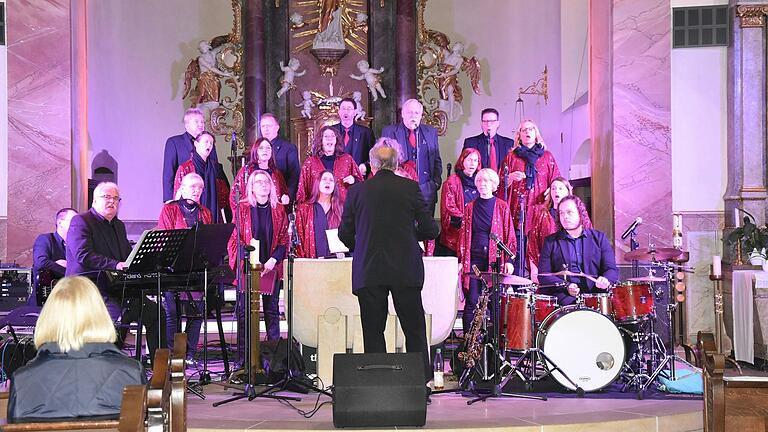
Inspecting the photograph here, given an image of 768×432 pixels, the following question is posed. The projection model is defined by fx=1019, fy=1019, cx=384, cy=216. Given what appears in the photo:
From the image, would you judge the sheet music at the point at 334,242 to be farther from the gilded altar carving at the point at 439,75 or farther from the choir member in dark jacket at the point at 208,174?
the gilded altar carving at the point at 439,75

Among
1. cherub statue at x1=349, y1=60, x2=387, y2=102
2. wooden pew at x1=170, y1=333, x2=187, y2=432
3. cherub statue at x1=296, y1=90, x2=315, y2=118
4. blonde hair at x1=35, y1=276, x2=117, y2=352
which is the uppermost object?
cherub statue at x1=349, y1=60, x2=387, y2=102

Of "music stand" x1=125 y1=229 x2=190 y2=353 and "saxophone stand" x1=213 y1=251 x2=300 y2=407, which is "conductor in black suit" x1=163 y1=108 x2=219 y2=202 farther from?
"music stand" x1=125 y1=229 x2=190 y2=353

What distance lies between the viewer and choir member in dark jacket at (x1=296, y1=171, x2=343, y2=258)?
8961mm

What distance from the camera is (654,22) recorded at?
35.4 ft

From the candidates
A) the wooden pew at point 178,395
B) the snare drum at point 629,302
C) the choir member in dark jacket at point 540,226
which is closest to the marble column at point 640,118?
the choir member in dark jacket at point 540,226

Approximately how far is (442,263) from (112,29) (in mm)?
8715

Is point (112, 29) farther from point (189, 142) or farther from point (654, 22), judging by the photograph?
point (654, 22)

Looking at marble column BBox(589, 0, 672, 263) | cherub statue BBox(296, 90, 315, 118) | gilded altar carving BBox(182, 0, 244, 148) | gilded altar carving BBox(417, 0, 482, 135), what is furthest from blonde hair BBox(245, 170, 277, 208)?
gilded altar carving BBox(417, 0, 482, 135)

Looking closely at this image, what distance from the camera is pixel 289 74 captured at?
547 inches

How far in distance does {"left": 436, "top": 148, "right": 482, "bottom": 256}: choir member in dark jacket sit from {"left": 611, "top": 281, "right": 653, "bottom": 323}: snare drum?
226cm

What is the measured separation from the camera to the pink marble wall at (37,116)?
34.8 feet

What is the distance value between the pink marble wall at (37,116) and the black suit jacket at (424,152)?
11.6ft

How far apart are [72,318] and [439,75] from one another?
11.2m

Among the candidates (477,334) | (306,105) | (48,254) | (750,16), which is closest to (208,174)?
(48,254)
